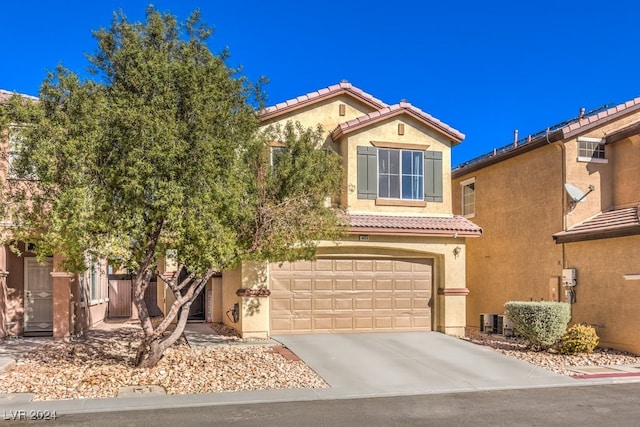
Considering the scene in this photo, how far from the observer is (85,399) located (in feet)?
32.3

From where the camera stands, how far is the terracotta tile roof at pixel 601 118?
17.2 m

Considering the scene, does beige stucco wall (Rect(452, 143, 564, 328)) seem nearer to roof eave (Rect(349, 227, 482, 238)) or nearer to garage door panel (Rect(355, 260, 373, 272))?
roof eave (Rect(349, 227, 482, 238))

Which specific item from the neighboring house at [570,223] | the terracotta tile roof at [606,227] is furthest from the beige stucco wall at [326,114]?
the terracotta tile roof at [606,227]

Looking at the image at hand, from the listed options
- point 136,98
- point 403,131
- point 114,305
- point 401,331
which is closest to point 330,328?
point 401,331

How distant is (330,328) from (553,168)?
828cm

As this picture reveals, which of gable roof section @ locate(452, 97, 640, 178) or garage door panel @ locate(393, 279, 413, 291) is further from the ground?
gable roof section @ locate(452, 97, 640, 178)

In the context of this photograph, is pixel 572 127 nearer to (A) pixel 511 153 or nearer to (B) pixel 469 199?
(A) pixel 511 153

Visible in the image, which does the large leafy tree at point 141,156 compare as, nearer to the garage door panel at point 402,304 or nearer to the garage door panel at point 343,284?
the garage door panel at point 343,284

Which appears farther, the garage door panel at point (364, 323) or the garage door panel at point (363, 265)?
the garage door panel at point (363, 265)

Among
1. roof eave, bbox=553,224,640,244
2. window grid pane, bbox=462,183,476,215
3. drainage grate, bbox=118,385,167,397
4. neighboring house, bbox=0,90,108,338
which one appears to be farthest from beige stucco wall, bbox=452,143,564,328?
neighboring house, bbox=0,90,108,338

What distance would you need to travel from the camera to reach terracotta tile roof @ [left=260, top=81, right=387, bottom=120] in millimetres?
17562

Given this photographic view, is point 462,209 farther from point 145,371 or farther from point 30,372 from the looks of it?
point 30,372

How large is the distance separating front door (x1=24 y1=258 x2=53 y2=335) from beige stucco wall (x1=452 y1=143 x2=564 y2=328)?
14.0 metres

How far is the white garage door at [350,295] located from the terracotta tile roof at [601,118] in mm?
5628
